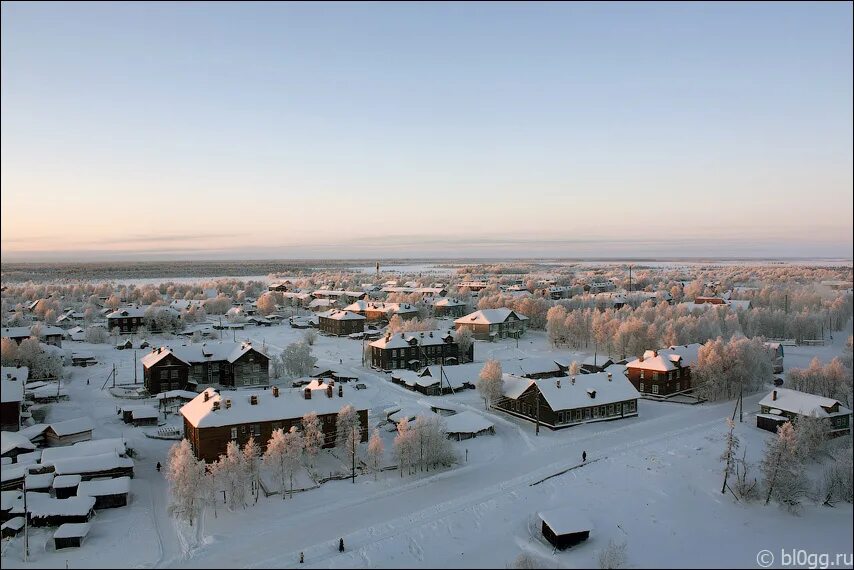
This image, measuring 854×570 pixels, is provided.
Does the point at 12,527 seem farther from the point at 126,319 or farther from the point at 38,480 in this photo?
the point at 126,319

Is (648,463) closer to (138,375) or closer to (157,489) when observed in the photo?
(157,489)

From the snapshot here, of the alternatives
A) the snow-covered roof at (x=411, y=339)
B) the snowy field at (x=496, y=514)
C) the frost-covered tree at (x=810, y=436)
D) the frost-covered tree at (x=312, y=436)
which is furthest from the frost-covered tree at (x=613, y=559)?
the snow-covered roof at (x=411, y=339)

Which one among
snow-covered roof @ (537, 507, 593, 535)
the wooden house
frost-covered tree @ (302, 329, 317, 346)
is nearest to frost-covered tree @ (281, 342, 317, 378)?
frost-covered tree @ (302, 329, 317, 346)

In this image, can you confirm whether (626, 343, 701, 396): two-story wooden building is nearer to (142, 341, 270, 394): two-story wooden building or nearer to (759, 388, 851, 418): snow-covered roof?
(759, 388, 851, 418): snow-covered roof

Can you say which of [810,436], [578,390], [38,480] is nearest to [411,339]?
[578,390]

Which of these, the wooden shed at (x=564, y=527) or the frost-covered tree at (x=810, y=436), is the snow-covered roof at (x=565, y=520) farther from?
the frost-covered tree at (x=810, y=436)
